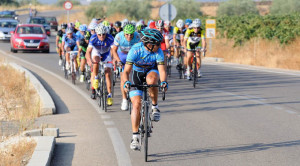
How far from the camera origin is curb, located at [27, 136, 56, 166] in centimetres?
724

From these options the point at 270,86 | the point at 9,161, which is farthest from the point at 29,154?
the point at 270,86

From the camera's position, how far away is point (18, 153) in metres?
8.09

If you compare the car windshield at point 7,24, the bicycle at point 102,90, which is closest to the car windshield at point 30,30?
the car windshield at point 7,24

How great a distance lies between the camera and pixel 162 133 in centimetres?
1013

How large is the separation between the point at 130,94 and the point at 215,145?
157 cm

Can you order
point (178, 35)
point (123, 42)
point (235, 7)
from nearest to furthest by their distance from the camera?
point (123, 42) < point (178, 35) < point (235, 7)

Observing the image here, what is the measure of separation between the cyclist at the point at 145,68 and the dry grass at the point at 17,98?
2556 millimetres

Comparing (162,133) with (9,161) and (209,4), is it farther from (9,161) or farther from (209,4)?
Answer: (209,4)

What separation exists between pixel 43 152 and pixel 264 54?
863 inches

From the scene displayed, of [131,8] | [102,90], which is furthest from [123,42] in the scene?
[131,8]

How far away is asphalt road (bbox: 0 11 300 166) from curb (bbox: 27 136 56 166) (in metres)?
0.18

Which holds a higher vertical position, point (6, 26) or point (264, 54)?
point (6, 26)

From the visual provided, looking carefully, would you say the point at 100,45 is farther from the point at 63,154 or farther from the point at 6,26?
the point at 6,26

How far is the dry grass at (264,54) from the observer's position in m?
26.1
